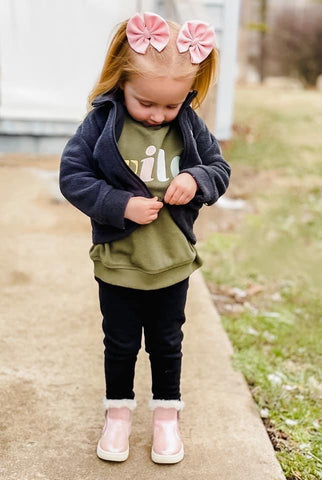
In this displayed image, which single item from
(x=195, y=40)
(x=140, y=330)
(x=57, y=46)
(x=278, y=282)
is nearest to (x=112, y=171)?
(x=195, y=40)

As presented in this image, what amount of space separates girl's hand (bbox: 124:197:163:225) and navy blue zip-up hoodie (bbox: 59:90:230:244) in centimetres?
2

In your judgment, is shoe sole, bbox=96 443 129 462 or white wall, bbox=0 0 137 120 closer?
shoe sole, bbox=96 443 129 462

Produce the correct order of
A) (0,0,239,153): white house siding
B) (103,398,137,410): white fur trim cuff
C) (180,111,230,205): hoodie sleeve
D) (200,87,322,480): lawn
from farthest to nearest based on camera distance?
1. (0,0,239,153): white house siding
2. (200,87,322,480): lawn
3. (103,398,137,410): white fur trim cuff
4. (180,111,230,205): hoodie sleeve

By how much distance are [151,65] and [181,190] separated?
13.8 inches

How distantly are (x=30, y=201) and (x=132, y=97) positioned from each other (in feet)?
10.3

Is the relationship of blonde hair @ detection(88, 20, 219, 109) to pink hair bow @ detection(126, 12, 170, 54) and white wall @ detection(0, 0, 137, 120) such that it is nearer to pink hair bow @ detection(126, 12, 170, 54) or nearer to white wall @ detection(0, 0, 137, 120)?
pink hair bow @ detection(126, 12, 170, 54)

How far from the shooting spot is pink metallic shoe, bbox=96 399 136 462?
2.07 metres

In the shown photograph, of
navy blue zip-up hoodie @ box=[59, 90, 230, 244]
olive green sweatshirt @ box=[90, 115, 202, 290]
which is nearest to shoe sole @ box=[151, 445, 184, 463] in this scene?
olive green sweatshirt @ box=[90, 115, 202, 290]

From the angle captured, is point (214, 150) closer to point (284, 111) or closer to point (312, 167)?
point (312, 167)

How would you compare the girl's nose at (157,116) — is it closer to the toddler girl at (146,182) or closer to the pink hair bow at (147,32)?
the toddler girl at (146,182)

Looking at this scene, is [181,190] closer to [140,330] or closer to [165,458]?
[140,330]

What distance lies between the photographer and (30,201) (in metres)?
A: 4.84

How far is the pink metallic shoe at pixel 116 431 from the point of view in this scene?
→ 2074 mm

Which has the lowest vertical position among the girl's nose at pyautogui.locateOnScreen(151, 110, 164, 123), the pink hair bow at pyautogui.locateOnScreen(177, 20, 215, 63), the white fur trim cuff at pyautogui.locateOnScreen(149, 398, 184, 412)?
the white fur trim cuff at pyautogui.locateOnScreen(149, 398, 184, 412)
